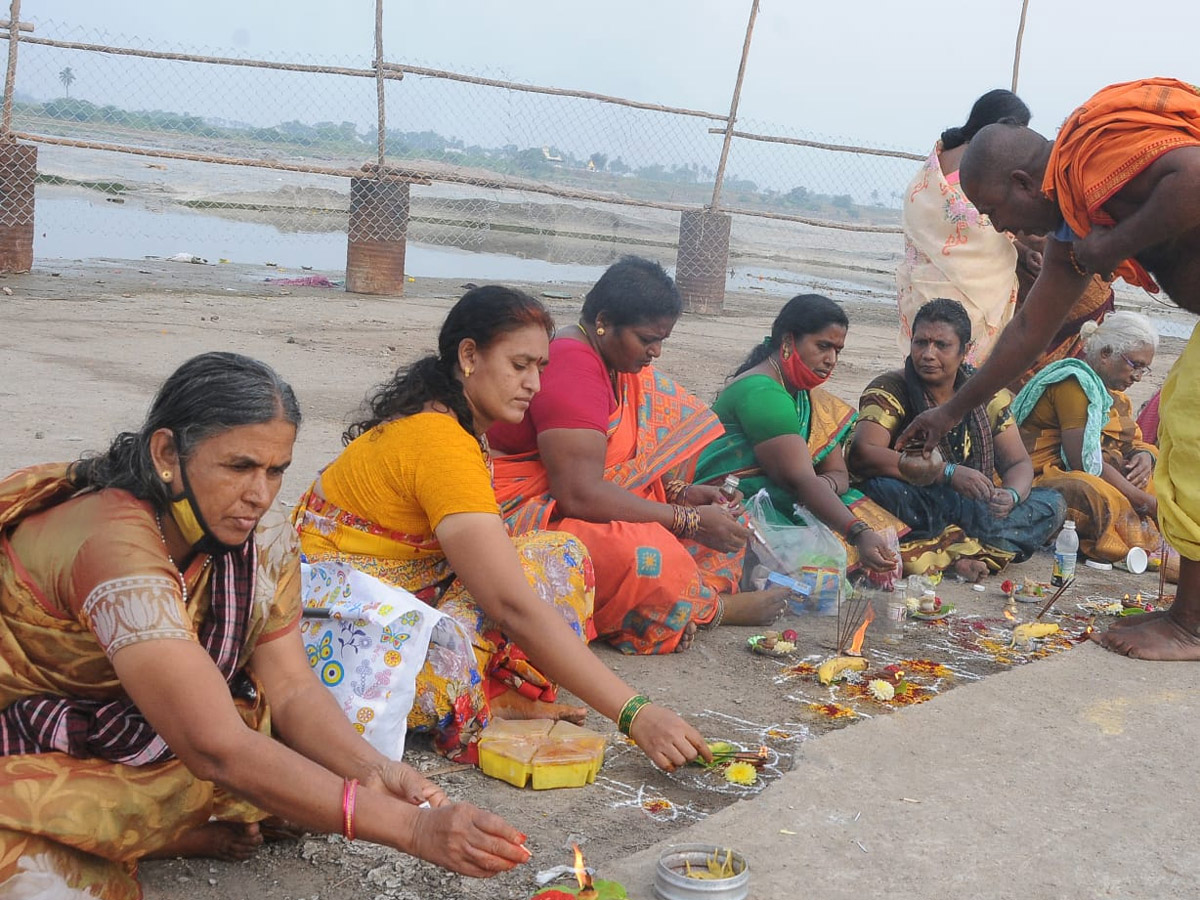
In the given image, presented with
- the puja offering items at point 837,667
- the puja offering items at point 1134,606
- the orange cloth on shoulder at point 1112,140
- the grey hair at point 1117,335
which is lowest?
the puja offering items at point 1134,606

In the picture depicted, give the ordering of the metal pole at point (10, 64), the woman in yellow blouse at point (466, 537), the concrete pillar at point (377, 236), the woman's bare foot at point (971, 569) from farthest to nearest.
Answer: the concrete pillar at point (377, 236)
the metal pole at point (10, 64)
the woman's bare foot at point (971, 569)
the woman in yellow blouse at point (466, 537)

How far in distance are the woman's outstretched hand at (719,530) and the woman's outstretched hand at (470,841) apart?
2301mm

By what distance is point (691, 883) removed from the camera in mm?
2406

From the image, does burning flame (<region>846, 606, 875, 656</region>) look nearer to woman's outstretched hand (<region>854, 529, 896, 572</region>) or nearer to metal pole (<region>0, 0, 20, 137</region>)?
woman's outstretched hand (<region>854, 529, 896, 572</region>)

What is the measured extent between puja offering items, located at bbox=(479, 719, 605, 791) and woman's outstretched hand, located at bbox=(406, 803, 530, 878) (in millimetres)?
993

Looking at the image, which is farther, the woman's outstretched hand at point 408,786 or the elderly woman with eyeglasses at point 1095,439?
the elderly woman with eyeglasses at point 1095,439

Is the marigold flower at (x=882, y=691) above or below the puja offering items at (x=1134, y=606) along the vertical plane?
above

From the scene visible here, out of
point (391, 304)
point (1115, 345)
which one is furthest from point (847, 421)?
point (391, 304)

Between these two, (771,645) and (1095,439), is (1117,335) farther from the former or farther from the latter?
(771,645)

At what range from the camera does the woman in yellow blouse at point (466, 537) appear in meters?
3.01

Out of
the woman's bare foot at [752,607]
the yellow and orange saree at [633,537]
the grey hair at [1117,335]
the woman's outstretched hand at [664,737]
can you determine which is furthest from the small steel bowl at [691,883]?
the grey hair at [1117,335]

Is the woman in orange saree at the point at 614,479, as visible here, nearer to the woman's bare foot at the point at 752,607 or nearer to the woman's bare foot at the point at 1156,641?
the woman's bare foot at the point at 752,607

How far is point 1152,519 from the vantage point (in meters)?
6.16

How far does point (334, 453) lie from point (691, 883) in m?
4.15
